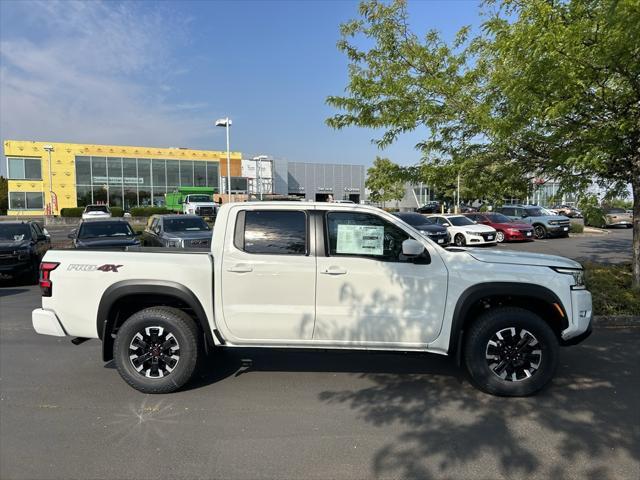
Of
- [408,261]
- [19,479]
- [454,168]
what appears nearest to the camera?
[19,479]

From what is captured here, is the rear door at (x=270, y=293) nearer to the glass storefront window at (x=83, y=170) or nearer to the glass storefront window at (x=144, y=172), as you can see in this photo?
the glass storefront window at (x=144, y=172)

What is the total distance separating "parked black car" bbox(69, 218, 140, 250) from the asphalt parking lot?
7.15 metres

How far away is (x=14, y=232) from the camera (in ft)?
39.8

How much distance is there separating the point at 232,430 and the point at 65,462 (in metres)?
1.22

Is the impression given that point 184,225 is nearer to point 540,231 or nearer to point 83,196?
point 540,231

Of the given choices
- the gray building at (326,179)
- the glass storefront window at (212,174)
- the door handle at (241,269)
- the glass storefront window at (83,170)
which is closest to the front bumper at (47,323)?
the door handle at (241,269)

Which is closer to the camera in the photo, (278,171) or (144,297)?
(144,297)

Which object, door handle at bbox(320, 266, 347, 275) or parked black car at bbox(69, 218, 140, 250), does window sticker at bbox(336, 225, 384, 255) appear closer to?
door handle at bbox(320, 266, 347, 275)

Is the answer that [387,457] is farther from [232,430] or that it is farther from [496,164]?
[496,164]

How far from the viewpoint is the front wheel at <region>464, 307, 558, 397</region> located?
4285 mm

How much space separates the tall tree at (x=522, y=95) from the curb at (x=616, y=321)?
1715 mm

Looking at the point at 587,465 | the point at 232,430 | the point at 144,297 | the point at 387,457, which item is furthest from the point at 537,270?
the point at 144,297

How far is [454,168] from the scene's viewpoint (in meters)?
8.39

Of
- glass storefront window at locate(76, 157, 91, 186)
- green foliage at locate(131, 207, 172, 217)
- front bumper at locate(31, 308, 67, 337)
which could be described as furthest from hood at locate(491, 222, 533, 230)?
glass storefront window at locate(76, 157, 91, 186)
